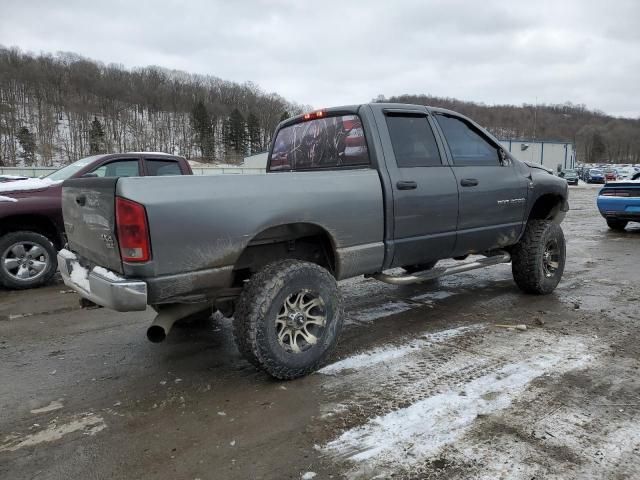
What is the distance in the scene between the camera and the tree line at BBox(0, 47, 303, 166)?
292ft

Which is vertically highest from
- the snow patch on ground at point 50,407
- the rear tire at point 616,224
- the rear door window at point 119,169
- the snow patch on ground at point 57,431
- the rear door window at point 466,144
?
the rear door window at point 466,144

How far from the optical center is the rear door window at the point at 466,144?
177 inches

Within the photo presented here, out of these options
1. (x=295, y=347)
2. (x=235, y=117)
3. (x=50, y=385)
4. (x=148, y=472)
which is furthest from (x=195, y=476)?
(x=235, y=117)

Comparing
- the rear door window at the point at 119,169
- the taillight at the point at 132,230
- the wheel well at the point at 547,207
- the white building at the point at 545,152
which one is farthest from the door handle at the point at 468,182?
the white building at the point at 545,152

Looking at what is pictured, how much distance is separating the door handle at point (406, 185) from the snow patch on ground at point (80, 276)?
2.39m

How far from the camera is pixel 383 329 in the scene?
434cm

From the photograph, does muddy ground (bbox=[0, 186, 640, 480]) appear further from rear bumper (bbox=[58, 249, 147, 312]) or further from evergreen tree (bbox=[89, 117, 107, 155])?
evergreen tree (bbox=[89, 117, 107, 155])

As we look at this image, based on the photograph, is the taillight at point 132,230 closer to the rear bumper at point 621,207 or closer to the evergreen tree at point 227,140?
the rear bumper at point 621,207

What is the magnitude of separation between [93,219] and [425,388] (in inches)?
96.2

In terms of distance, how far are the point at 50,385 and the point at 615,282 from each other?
6.45 meters

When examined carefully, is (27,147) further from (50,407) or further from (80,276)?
(50,407)

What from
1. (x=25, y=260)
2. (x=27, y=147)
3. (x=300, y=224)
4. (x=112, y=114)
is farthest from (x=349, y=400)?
(x=112, y=114)

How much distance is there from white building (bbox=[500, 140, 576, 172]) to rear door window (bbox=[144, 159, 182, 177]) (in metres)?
59.5

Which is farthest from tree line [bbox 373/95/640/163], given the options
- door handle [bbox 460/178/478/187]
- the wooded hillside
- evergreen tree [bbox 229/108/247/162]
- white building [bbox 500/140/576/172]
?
door handle [bbox 460/178/478/187]
